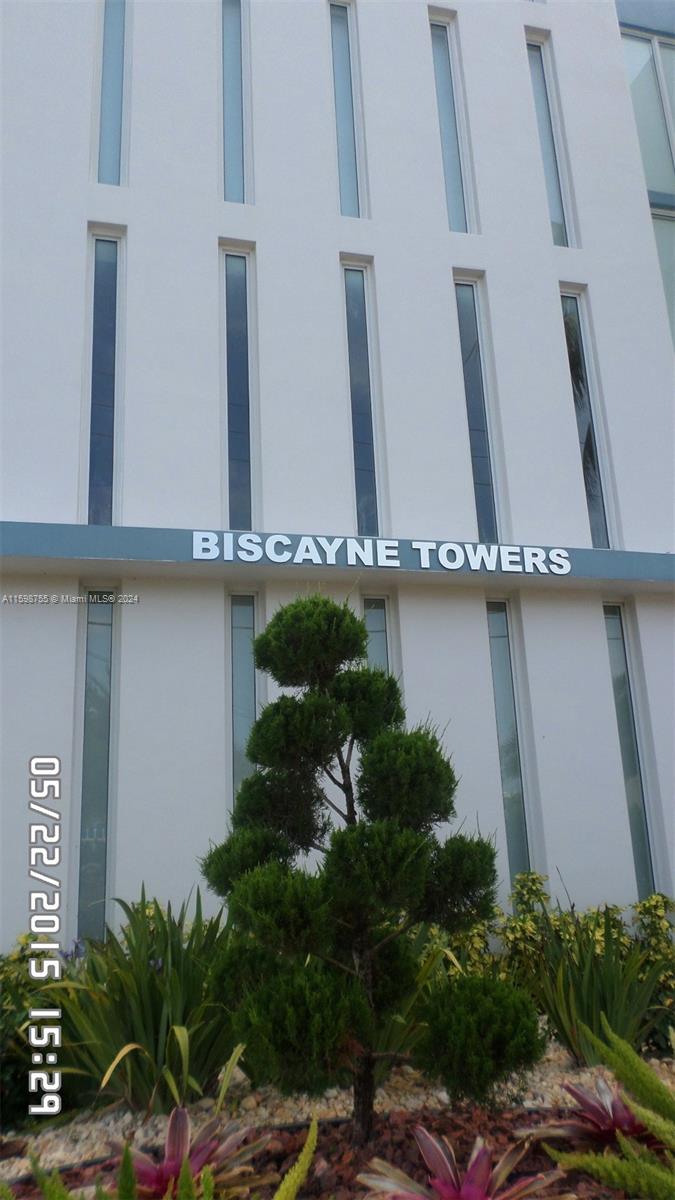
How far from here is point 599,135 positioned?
8.95 m

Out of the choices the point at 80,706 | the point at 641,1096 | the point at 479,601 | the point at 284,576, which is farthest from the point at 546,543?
the point at 641,1096

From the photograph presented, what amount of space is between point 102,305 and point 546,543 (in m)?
4.55

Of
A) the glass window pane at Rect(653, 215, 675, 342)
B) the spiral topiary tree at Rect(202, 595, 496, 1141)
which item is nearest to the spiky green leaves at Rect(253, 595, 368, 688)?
the spiral topiary tree at Rect(202, 595, 496, 1141)

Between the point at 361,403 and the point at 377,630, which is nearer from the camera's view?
the point at 377,630

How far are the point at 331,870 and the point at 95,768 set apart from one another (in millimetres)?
3669

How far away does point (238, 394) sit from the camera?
7.36m

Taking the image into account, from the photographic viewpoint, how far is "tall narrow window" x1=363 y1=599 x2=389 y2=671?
7047mm

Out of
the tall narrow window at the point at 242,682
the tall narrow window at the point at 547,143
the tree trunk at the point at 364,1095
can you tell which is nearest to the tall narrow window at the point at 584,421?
the tall narrow window at the point at 547,143

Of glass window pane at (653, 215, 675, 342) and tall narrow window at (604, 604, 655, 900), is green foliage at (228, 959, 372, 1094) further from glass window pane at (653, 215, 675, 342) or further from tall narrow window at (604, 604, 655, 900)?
glass window pane at (653, 215, 675, 342)

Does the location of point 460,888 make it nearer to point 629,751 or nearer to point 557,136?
point 629,751

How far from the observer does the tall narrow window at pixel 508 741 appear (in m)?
6.91

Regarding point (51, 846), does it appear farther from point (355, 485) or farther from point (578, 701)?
point (578, 701)

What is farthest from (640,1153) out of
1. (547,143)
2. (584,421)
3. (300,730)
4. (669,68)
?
(669,68)
